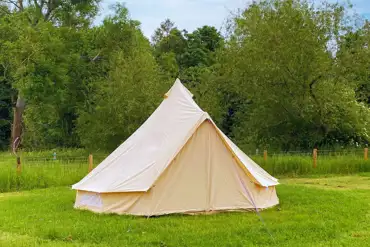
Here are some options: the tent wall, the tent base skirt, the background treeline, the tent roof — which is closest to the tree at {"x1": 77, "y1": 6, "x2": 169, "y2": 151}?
the background treeline

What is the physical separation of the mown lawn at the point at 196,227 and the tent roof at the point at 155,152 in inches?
26.2

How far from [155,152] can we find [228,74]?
1357 centimetres

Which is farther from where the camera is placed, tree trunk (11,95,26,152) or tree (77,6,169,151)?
tree trunk (11,95,26,152)

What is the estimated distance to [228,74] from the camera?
22844mm

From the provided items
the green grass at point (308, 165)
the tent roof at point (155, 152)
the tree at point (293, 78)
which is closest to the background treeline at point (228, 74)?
the tree at point (293, 78)

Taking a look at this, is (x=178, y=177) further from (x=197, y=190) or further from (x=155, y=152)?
(x=155, y=152)

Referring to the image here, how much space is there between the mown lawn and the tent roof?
0.67m

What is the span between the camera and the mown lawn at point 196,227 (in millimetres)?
7012

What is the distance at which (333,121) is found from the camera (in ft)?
67.8

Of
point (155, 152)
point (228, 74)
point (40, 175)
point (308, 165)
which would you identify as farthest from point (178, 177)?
point (228, 74)

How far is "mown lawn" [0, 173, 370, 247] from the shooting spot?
23.0 ft

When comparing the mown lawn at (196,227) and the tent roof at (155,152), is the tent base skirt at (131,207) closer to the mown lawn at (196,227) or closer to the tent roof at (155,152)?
the tent roof at (155,152)

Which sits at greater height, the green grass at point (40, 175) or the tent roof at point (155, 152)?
the tent roof at point (155, 152)

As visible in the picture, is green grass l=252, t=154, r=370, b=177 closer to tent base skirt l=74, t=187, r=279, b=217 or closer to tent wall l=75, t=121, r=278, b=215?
tent wall l=75, t=121, r=278, b=215
